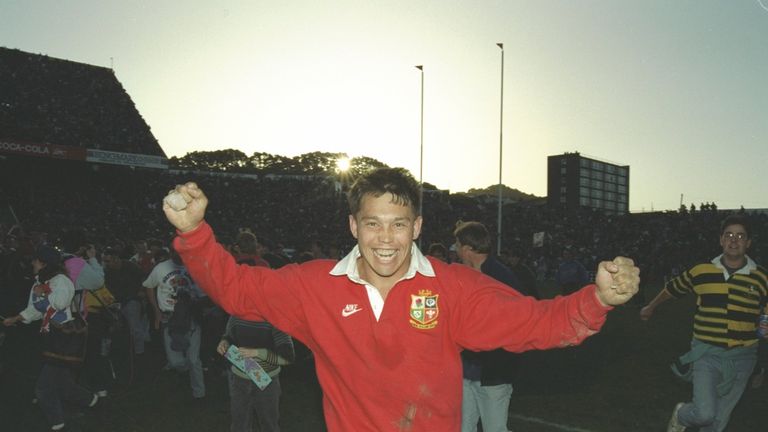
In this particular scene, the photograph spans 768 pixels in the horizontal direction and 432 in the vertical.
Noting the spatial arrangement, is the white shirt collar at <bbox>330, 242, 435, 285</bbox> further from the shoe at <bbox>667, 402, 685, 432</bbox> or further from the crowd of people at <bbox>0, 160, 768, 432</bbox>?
the crowd of people at <bbox>0, 160, 768, 432</bbox>

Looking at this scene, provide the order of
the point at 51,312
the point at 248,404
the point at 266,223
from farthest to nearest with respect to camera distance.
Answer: the point at 266,223 < the point at 51,312 < the point at 248,404

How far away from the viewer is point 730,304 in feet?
18.7

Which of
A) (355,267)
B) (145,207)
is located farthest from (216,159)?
(355,267)

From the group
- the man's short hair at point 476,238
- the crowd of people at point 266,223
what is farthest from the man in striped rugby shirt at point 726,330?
the crowd of people at point 266,223

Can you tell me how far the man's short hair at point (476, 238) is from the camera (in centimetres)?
587

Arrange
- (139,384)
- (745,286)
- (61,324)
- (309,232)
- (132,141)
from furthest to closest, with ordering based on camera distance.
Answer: (309,232)
(132,141)
(139,384)
(61,324)
(745,286)

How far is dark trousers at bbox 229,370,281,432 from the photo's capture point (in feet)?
18.0

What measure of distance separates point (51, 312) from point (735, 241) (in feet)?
23.2

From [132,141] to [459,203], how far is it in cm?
2916

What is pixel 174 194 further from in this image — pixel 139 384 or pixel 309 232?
pixel 309 232

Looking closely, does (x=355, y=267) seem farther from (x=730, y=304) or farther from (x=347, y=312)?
(x=730, y=304)

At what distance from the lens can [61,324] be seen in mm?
6738

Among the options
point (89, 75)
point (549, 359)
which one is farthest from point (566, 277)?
point (89, 75)

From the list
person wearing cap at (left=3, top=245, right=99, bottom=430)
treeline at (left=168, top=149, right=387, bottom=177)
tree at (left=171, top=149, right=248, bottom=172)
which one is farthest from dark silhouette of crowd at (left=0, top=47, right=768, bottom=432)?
tree at (left=171, top=149, right=248, bottom=172)
